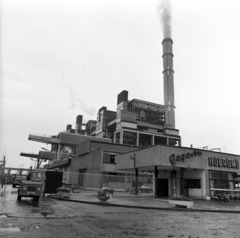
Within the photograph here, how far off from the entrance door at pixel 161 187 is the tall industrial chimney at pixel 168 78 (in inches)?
2901

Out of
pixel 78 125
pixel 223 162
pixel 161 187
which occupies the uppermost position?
pixel 78 125

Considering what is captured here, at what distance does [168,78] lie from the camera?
100 metres

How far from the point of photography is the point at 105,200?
60.7 ft

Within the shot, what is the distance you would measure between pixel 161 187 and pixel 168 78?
7718cm

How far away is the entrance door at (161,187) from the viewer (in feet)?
93.2

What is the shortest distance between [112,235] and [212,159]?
23447 mm

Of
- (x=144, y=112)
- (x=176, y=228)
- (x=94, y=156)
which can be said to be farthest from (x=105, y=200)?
(x=144, y=112)

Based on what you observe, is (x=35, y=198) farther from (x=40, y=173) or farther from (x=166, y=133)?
(x=166, y=133)

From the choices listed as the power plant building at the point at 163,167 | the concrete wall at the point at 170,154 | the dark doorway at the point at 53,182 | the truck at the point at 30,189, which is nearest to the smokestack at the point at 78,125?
the power plant building at the point at 163,167

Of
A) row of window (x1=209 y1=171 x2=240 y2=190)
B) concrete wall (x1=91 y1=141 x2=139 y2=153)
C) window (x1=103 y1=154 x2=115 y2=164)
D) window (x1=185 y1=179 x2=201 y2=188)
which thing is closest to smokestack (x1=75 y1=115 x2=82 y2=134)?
concrete wall (x1=91 y1=141 x2=139 y2=153)

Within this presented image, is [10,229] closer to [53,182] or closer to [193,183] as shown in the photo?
[53,182]

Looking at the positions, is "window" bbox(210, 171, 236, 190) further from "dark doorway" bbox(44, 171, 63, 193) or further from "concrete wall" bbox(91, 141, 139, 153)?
"concrete wall" bbox(91, 141, 139, 153)

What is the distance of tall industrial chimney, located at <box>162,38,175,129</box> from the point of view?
3944 inches

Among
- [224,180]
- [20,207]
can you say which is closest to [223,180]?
[224,180]
